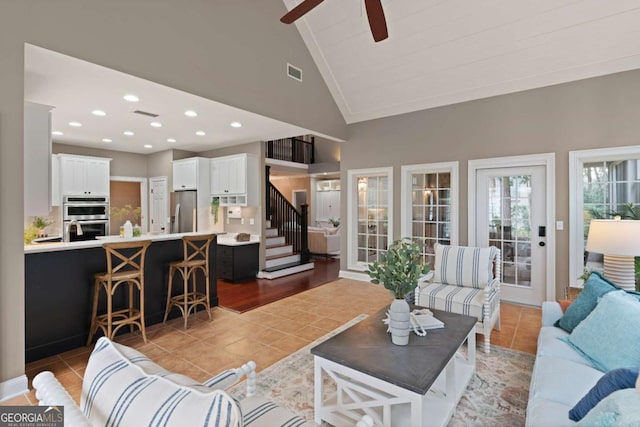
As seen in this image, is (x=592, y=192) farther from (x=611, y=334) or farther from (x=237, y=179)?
(x=237, y=179)

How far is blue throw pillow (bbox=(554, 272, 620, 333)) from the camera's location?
235 centimetres

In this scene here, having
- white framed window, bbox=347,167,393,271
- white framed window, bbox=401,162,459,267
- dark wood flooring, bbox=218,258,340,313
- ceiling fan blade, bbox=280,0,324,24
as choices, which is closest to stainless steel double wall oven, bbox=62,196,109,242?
dark wood flooring, bbox=218,258,340,313

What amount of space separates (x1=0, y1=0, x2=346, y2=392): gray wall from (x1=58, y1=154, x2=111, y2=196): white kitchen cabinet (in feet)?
14.7

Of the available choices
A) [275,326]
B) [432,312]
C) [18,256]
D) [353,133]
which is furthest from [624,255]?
[18,256]

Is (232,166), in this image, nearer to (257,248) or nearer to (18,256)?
(257,248)

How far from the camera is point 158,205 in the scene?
771 centimetres

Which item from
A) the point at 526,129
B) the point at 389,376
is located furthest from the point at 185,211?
the point at 526,129

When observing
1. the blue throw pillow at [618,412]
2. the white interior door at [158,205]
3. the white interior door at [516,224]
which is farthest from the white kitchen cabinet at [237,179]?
the blue throw pillow at [618,412]

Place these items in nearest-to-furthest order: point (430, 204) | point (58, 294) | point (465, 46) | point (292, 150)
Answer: point (58, 294) < point (465, 46) < point (430, 204) < point (292, 150)

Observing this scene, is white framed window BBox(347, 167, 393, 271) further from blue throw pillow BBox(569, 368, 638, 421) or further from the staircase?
blue throw pillow BBox(569, 368, 638, 421)

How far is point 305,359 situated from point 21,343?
2.33 meters

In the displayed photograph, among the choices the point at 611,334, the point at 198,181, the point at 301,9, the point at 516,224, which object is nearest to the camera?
the point at 611,334

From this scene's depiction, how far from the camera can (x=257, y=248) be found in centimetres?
661

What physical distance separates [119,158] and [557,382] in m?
8.59
